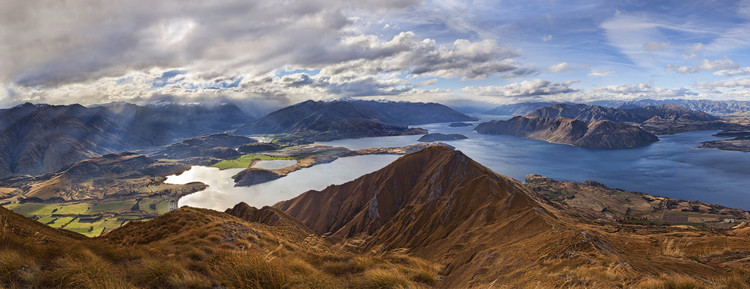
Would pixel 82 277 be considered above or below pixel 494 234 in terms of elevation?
above

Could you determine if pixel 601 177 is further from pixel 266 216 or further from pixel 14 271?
pixel 14 271

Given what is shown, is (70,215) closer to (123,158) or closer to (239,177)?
(239,177)

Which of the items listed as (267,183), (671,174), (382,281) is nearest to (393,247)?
(382,281)

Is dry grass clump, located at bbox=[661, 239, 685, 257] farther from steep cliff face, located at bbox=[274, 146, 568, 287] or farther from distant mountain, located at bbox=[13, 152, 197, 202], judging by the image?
distant mountain, located at bbox=[13, 152, 197, 202]

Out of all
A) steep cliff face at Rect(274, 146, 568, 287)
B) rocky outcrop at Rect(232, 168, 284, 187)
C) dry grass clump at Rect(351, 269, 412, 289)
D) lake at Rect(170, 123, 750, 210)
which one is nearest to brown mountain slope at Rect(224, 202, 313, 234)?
steep cliff face at Rect(274, 146, 568, 287)

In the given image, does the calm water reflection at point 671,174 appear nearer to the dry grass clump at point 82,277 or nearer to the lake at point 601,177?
the lake at point 601,177

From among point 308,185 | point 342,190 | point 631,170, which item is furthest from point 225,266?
point 631,170

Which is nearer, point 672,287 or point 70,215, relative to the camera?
point 672,287

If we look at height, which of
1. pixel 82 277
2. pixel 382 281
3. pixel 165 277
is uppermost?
pixel 82 277
